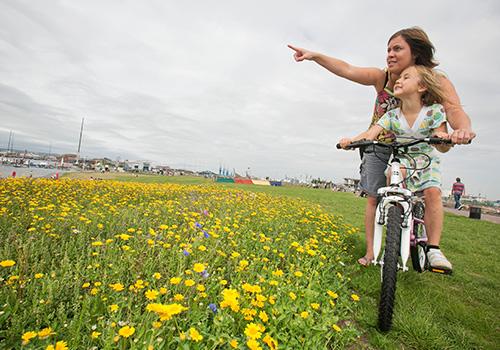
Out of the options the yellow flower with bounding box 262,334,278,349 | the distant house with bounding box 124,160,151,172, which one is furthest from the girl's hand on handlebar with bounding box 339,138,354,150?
the distant house with bounding box 124,160,151,172

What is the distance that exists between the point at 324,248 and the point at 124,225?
2865 mm

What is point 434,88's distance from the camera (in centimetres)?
216

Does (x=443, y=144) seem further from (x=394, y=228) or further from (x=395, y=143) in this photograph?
(x=394, y=228)

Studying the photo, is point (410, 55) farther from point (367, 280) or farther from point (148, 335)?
point (148, 335)

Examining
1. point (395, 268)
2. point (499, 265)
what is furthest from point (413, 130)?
point (499, 265)

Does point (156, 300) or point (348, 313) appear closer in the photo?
point (156, 300)

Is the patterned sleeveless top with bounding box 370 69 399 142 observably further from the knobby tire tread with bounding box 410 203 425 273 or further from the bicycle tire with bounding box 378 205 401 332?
the bicycle tire with bounding box 378 205 401 332

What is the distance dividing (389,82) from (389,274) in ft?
7.43

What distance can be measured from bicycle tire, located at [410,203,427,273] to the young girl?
267 millimetres

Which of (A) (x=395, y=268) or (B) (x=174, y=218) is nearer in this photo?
(A) (x=395, y=268)

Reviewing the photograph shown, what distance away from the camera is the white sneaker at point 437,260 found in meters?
2.09

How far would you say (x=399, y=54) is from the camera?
8.13 feet

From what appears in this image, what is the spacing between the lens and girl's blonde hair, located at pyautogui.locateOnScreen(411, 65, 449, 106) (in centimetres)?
215

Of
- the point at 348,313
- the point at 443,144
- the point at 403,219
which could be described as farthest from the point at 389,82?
the point at 348,313
